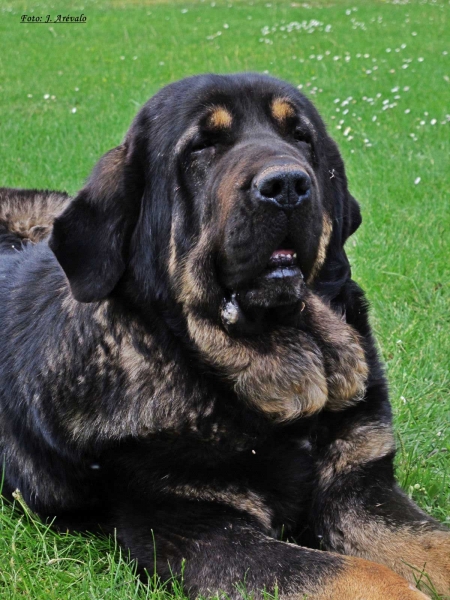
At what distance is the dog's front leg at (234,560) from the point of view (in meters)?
2.58

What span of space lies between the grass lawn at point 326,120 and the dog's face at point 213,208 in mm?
958

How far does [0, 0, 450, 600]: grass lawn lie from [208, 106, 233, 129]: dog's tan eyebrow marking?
1.60 metres

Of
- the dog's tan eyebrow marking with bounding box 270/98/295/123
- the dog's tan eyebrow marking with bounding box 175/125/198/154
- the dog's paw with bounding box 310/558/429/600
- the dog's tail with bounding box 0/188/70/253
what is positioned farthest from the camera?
the dog's tail with bounding box 0/188/70/253

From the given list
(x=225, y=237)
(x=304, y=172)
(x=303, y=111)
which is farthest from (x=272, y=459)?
(x=303, y=111)

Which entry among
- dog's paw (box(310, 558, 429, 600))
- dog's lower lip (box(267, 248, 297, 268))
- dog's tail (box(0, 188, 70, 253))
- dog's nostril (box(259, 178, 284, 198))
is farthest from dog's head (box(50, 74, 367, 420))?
dog's tail (box(0, 188, 70, 253))

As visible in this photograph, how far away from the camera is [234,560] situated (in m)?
2.71

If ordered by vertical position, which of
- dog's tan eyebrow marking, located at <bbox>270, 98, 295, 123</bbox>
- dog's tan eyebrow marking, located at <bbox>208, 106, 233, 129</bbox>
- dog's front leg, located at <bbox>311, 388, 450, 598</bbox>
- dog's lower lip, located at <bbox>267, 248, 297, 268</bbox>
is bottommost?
dog's front leg, located at <bbox>311, 388, 450, 598</bbox>

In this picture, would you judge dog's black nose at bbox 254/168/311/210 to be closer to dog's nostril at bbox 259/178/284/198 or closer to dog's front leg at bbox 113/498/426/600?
dog's nostril at bbox 259/178/284/198

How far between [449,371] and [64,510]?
2112 mm

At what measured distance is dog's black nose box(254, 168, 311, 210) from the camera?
2775mm

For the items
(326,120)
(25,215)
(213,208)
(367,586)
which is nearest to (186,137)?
(213,208)

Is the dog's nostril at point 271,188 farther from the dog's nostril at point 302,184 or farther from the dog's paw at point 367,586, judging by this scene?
the dog's paw at point 367,586

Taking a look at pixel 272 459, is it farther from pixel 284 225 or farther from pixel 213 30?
pixel 213 30

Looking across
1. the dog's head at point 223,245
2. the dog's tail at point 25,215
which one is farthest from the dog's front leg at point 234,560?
the dog's tail at point 25,215
